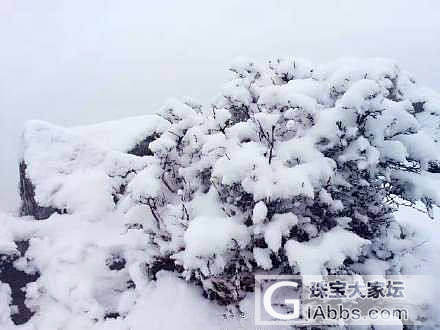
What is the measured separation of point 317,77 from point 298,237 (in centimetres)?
168

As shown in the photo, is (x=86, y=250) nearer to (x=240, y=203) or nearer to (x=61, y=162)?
(x=61, y=162)

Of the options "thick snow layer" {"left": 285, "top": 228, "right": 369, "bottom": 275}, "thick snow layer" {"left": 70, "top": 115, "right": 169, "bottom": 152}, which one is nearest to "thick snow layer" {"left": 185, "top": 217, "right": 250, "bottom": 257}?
"thick snow layer" {"left": 285, "top": 228, "right": 369, "bottom": 275}

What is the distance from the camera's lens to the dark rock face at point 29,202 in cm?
584

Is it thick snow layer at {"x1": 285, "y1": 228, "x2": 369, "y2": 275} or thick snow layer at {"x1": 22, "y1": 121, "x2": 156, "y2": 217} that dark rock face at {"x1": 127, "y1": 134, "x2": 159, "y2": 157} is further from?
thick snow layer at {"x1": 285, "y1": 228, "x2": 369, "y2": 275}

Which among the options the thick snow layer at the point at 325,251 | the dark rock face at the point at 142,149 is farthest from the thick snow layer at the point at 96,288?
the dark rock face at the point at 142,149

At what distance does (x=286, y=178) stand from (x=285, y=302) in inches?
51.7

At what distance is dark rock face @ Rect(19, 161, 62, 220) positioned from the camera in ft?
19.1

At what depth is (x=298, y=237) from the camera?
394 cm

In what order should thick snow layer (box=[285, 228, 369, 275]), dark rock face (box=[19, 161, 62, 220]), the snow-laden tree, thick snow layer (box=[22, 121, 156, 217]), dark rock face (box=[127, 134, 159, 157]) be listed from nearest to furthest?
thick snow layer (box=[285, 228, 369, 275]), the snow-laden tree, thick snow layer (box=[22, 121, 156, 217]), dark rock face (box=[19, 161, 62, 220]), dark rock face (box=[127, 134, 159, 157])

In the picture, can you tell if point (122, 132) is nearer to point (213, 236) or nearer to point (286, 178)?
point (213, 236)

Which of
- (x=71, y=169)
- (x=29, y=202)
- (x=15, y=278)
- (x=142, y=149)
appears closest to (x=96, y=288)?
(x=15, y=278)

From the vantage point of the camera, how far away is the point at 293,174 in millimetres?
3473

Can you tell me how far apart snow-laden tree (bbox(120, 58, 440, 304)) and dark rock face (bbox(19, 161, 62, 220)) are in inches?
72.9

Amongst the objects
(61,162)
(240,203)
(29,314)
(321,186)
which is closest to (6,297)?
(29,314)
